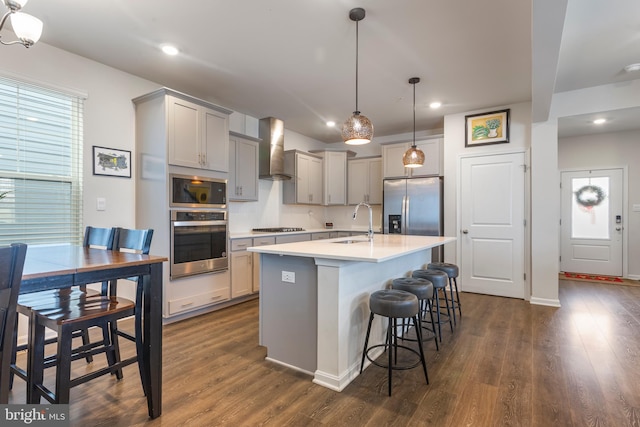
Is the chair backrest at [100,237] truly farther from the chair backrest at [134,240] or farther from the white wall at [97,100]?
the white wall at [97,100]

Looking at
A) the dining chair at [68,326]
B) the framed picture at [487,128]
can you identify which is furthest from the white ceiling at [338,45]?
the dining chair at [68,326]

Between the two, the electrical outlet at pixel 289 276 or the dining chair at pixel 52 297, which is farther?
the electrical outlet at pixel 289 276

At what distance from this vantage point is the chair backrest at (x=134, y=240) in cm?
200

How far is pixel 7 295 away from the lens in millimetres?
1199

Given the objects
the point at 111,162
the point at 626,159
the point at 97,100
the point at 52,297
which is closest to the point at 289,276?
the point at 52,297

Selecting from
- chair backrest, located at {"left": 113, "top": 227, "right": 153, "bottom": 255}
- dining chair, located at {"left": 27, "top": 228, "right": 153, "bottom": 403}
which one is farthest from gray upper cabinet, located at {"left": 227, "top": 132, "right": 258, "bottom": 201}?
dining chair, located at {"left": 27, "top": 228, "right": 153, "bottom": 403}

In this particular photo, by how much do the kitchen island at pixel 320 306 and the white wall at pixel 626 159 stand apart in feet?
18.2

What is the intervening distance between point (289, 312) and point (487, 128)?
3.92 m

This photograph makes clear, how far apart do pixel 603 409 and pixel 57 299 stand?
129 inches

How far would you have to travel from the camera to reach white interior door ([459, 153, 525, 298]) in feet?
14.6

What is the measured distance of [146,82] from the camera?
3.65 m

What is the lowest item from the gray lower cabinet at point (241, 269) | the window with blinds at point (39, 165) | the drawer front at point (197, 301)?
the drawer front at point (197, 301)

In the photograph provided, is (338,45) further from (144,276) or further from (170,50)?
(144,276)

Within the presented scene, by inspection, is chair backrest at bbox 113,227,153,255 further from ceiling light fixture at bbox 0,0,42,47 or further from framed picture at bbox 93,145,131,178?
framed picture at bbox 93,145,131,178
